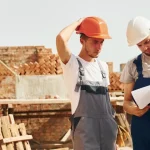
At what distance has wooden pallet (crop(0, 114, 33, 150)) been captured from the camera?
23.9 feet

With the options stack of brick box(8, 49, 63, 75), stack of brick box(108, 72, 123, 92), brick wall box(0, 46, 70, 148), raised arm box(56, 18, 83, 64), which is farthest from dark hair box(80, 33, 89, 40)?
stack of brick box(108, 72, 123, 92)

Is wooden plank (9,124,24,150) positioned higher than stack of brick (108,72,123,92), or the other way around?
wooden plank (9,124,24,150)

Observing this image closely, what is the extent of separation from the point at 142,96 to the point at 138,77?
16 centimetres

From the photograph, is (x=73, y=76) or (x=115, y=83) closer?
(x=73, y=76)

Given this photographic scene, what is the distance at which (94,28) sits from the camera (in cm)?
323

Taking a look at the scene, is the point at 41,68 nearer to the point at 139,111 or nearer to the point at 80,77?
the point at 80,77

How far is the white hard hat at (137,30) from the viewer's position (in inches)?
120

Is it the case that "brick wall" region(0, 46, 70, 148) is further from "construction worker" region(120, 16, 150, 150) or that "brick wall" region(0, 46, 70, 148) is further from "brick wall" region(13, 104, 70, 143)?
"construction worker" region(120, 16, 150, 150)

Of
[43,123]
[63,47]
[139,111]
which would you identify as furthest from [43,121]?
[139,111]

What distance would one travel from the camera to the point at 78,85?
310cm

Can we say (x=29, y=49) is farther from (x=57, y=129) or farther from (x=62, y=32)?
(x=62, y=32)

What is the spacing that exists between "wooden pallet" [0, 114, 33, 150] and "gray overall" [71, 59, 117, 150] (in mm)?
4343

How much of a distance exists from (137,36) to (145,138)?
68 centimetres

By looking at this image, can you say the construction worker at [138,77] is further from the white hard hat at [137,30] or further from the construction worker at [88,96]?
the construction worker at [88,96]
